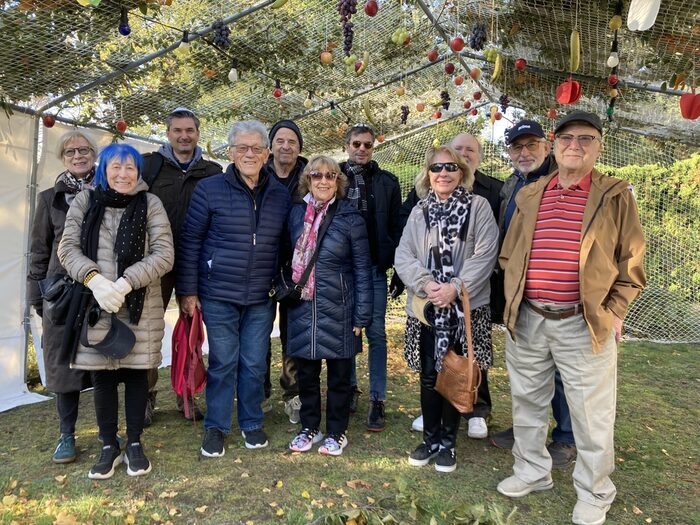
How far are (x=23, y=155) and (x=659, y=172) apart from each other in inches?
296

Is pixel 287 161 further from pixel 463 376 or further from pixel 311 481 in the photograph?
pixel 311 481

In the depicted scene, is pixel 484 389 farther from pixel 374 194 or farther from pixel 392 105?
pixel 392 105

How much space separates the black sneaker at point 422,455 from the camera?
3139mm

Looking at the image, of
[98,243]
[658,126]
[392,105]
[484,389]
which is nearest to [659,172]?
[658,126]

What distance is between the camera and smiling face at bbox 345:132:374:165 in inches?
148

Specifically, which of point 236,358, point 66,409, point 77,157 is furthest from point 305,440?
point 77,157

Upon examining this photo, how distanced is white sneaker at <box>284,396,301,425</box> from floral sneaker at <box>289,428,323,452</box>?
40 cm

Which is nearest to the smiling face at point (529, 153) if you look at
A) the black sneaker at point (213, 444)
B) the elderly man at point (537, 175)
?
the elderly man at point (537, 175)

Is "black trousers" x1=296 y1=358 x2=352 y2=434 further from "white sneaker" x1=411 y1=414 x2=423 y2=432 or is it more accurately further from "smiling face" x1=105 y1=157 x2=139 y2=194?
"smiling face" x1=105 y1=157 x2=139 y2=194

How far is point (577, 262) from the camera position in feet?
8.14

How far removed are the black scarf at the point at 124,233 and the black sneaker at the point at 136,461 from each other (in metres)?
0.73

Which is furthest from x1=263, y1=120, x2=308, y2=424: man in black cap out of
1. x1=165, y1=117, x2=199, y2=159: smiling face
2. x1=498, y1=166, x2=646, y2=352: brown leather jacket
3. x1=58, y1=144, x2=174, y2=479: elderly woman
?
x1=498, y1=166, x2=646, y2=352: brown leather jacket

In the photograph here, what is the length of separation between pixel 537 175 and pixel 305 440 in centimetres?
213

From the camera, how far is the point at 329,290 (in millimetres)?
3166
